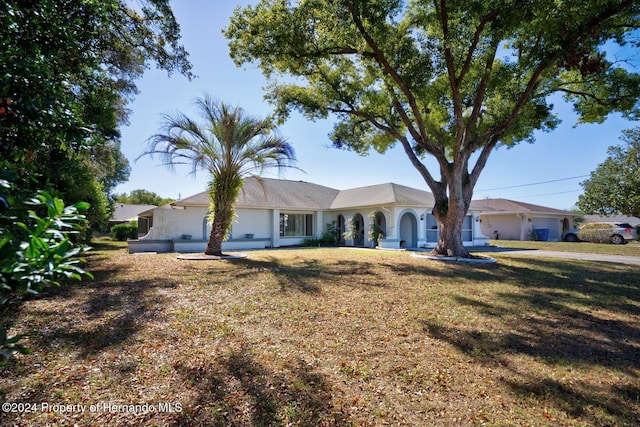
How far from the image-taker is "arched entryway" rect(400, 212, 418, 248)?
21031 millimetres

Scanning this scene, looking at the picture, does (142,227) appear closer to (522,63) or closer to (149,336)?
(149,336)

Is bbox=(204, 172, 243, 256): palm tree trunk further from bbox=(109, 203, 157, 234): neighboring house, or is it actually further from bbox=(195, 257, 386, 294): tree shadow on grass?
bbox=(109, 203, 157, 234): neighboring house

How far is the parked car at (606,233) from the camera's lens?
24719 millimetres

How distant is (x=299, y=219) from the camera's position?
22297 millimetres

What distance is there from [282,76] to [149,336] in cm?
1344

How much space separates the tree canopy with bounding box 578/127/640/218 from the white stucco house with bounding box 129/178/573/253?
36.0 ft

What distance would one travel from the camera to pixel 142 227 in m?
28.5

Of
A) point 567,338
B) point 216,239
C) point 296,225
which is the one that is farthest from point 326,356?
point 296,225

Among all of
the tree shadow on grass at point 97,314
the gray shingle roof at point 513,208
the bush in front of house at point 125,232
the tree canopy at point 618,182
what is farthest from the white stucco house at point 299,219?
the tree canopy at point 618,182

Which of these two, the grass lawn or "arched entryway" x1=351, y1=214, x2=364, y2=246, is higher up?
"arched entryway" x1=351, y1=214, x2=364, y2=246

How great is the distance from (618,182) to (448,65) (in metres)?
22.2

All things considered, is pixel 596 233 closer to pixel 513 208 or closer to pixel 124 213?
pixel 513 208

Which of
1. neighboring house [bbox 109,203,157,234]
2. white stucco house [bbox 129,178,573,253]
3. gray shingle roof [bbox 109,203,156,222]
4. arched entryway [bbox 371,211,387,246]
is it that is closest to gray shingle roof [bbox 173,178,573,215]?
white stucco house [bbox 129,178,573,253]

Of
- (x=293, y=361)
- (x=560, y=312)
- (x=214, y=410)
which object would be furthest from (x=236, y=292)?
(x=560, y=312)
